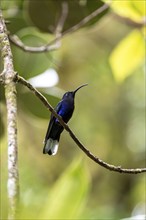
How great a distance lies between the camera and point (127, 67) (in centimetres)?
234

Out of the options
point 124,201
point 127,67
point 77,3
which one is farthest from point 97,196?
point 77,3

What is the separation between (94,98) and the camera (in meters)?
4.19

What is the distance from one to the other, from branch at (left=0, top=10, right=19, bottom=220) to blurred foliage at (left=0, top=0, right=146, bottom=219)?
88cm

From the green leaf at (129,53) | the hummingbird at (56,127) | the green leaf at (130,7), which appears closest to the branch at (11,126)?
the hummingbird at (56,127)

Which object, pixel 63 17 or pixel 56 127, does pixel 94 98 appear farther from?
pixel 56 127

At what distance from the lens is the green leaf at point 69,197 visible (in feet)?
2.77

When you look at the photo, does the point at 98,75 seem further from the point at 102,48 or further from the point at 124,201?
the point at 124,201

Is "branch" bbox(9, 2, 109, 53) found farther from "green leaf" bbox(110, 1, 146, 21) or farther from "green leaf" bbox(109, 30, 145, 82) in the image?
"green leaf" bbox(109, 30, 145, 82)

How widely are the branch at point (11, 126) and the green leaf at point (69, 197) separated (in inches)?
7.1

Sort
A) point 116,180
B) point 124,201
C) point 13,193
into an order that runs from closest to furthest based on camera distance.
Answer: point 13,193
point 124,201
point 116,180

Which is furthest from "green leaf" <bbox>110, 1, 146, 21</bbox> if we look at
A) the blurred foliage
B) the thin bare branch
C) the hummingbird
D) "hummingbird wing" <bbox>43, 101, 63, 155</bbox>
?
"hummingbird wing" <bbox>43, 101, 63, 155</bbox>

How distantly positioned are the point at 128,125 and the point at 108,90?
320 mm

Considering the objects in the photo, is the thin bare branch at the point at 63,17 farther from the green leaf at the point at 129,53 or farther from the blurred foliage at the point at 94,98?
the green leaf at the point at 129,53

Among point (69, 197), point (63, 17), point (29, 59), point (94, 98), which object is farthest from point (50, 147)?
point (94, 98)
